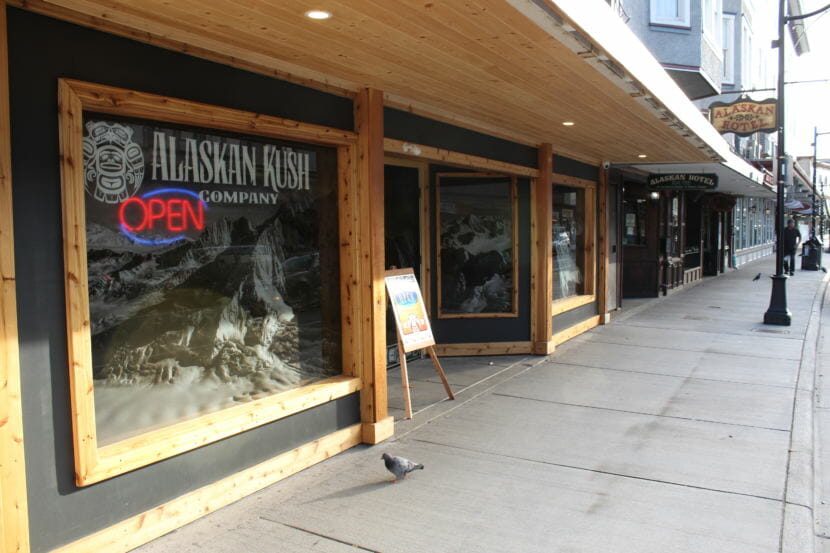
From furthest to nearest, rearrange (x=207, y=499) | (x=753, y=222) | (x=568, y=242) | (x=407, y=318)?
1. (x=753, y=222)
2. (x=568, y=242)
3. (x=407, y=318)
4. (x=207, y=499)

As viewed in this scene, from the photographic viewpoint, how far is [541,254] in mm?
9117

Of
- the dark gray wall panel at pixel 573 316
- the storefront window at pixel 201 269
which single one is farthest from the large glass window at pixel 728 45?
the storefront window at pixel 201 269

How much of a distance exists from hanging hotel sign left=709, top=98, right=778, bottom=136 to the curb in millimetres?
10784

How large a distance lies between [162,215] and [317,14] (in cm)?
160

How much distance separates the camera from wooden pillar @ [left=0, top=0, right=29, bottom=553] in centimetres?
316

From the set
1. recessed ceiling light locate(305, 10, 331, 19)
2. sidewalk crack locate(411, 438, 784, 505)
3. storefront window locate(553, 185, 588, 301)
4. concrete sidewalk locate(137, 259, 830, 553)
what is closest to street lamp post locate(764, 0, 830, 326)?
storefront window locate(553, 185, 588, 301)

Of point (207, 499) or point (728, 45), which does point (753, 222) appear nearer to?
point (728, 45)

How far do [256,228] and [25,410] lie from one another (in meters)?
2.12

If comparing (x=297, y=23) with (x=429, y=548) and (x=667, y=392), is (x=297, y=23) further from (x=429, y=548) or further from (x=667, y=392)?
(x=667, y=392)

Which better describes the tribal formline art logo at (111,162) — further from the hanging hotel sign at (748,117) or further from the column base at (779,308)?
the hanging hotel sign at (748,117)

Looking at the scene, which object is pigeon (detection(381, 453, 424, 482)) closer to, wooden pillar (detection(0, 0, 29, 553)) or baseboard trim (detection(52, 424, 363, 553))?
baseboard trim (detection(52, 424, 363, 553))

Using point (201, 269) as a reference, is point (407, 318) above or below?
below

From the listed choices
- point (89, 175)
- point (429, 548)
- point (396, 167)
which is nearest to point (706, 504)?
point (429, 548)

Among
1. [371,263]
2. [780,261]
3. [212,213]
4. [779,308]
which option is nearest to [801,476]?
[371,263]
